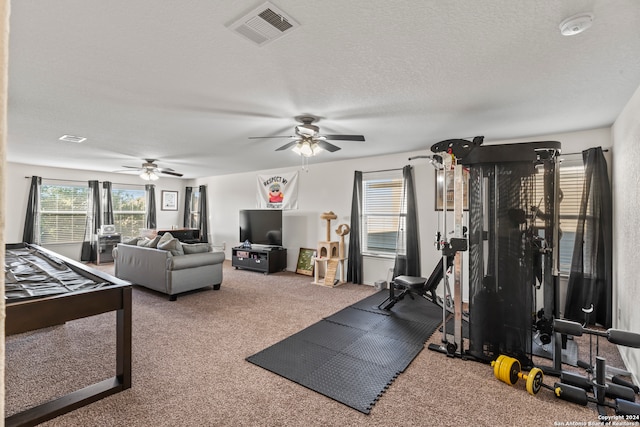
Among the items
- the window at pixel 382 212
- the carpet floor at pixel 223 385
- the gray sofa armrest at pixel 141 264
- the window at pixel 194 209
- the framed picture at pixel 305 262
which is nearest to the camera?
the carpet floor at pixel 223 385

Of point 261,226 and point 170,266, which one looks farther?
point 261,226

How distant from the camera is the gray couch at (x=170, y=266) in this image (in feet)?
14.8

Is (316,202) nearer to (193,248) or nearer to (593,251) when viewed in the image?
(193,248)

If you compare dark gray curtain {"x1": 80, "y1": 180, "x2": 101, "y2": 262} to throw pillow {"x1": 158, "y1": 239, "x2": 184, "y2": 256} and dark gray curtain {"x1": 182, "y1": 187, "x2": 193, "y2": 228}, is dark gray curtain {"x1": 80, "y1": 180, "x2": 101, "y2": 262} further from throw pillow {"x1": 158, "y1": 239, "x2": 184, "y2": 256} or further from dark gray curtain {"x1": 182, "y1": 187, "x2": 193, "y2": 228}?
throw pillow {"x1": 158, "y1": 239, "x2": 184, "y2": 256}

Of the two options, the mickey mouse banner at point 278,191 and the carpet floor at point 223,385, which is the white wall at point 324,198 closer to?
the mickey mouse banner at point 278,191

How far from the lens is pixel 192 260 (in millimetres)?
4703

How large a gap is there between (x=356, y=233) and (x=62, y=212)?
692cm

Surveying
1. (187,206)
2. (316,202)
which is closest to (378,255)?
(316,202)

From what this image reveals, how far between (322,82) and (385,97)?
66cm

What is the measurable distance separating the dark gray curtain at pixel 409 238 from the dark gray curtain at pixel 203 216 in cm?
572

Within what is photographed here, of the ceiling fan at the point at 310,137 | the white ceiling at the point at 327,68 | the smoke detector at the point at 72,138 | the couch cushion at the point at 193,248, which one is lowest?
the couch cushion at the point at 193,248

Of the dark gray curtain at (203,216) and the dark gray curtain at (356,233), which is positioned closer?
the dark gray curtain at (356,233)

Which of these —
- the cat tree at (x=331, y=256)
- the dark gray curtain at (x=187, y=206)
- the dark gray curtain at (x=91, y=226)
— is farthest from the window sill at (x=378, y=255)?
the dark gray curtain at (x=91, y=226)

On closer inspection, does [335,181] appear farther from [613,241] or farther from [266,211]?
[613,241]
